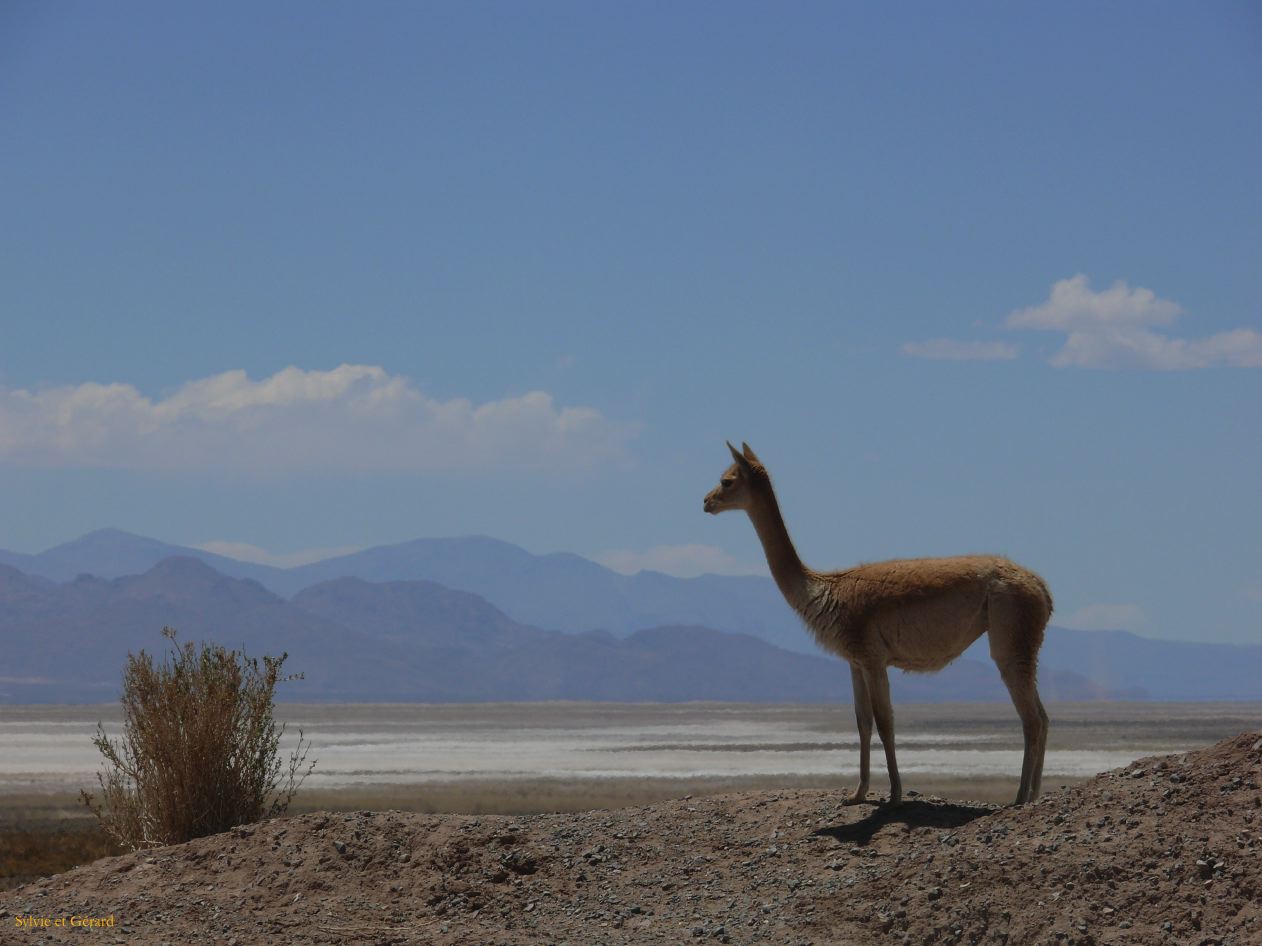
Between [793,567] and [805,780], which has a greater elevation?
[793,567]

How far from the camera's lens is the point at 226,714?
15508 mm

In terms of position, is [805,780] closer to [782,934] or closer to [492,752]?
[492,752]

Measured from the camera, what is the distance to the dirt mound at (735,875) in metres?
10.9

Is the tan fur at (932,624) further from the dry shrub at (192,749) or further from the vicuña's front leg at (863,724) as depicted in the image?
the dry shrub at (192,749)

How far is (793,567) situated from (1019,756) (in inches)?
1838

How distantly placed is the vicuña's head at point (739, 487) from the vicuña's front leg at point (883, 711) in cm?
192

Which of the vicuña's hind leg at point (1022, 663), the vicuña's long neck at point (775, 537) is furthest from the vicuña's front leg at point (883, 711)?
the vicuña's long neck at point (775, 537)

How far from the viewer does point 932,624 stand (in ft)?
43.6

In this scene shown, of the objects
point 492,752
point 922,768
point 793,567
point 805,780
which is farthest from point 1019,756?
point 793,567
